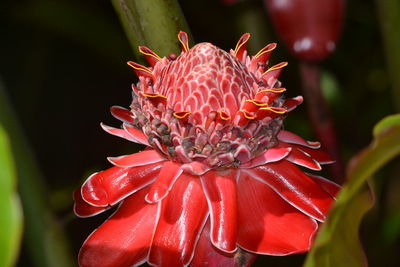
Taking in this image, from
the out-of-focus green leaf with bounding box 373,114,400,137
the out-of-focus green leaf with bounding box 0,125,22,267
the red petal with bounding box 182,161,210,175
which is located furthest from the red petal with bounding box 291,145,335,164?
the out-of-focus green leaf with bounding box 0,125,22,267

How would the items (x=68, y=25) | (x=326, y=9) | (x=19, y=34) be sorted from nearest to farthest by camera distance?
(x=326, y=9) < (x=68, y=25) < (x=19, y=34)

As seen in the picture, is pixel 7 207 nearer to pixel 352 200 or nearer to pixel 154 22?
pixel 352 200

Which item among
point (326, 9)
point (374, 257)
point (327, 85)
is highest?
point (326, 9)

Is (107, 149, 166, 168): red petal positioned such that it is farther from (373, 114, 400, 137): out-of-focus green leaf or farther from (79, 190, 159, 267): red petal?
(373, 114, 400, 137): out-of-focus green leaf

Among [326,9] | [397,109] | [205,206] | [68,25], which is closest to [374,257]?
[397,109]

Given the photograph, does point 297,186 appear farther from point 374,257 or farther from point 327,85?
point 327,85

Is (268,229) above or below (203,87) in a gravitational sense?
below

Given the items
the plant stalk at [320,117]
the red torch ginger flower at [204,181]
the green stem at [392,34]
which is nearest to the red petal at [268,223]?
the red torch ginger flower at [204,181]
